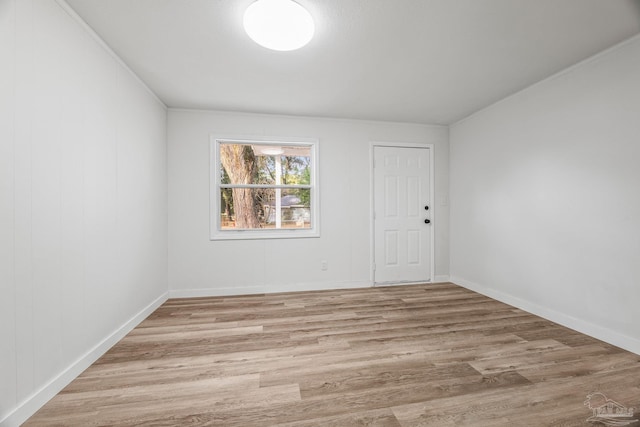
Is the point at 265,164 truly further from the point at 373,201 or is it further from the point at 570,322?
the point at 570,322

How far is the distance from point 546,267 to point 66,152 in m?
4.20

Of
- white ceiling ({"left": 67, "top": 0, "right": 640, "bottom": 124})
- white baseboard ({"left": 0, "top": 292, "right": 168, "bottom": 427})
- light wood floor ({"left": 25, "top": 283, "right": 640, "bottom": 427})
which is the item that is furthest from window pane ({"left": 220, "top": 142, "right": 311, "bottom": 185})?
white baseboard ({"left": 0, "top": 292, "right": 168, "bottom": 427})

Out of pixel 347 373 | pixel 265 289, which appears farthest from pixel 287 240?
pixel 347 373

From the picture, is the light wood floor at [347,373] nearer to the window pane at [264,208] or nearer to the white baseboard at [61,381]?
the white baseboard at [61,381]

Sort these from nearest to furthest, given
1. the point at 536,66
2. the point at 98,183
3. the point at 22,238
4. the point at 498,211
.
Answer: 1. the point at 22,238
2. the point at 98,183
3. the point at 536,66
4. the point at 498,211

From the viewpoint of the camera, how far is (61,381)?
159cm

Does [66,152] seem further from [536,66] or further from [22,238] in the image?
[536,66]

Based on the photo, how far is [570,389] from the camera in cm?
158

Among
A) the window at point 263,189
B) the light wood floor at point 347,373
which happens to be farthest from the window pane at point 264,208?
the light wood floor at point 347,373

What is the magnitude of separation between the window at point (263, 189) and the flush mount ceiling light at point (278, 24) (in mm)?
1743

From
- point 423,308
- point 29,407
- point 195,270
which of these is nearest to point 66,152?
point 29,407

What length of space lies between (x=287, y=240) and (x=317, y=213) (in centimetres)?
57

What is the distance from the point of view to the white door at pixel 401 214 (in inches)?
152

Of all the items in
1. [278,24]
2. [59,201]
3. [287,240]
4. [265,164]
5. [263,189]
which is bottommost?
[287,240]
